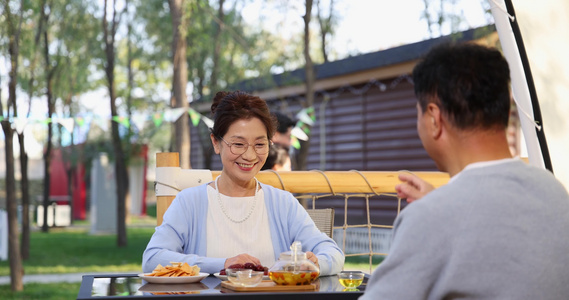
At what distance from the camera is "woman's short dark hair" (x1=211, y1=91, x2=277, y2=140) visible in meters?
3.12

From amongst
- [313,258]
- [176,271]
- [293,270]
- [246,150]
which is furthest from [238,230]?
[293,270]

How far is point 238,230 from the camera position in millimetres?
3102

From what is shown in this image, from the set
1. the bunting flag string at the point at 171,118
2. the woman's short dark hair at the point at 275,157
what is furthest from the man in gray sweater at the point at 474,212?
the bunting flag string at the point at 171,118

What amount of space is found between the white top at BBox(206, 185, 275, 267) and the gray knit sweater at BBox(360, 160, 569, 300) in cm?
162

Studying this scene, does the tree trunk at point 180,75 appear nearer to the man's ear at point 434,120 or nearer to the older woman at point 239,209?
the older woman at point 239,209

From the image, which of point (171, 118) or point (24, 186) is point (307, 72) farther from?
point (24, 186)

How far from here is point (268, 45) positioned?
12.3m

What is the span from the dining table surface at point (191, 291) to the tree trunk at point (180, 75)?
6629 mm

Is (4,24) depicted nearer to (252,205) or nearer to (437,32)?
(437,32)

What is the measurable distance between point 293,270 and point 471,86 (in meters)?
1.06

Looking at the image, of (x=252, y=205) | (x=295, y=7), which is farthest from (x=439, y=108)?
(x=295, y=7)

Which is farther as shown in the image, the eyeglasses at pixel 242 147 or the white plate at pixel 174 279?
the eyeglasses at pixel 242 147

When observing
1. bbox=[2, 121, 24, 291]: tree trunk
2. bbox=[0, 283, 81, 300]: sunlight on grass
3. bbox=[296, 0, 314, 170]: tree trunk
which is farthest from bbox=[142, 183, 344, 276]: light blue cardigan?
bbox=[296, 0, 314, 170]: tree trunk

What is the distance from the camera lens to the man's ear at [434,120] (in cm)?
156
